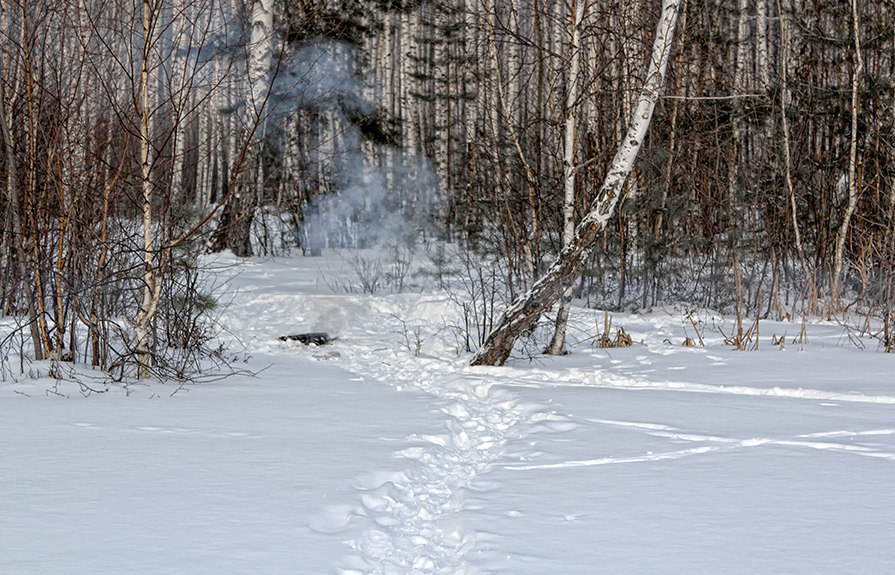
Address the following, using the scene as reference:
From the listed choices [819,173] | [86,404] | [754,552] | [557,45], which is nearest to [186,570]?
[754,552]

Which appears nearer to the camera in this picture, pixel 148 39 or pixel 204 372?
pixel 148 39

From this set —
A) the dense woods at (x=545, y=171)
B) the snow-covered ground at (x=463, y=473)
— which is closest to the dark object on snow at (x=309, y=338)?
the dense woods at (x=545, y=171)

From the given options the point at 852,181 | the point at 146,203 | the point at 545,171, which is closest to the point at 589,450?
the point at 146,203

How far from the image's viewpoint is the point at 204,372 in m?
5.79

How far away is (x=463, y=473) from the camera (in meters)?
3.35

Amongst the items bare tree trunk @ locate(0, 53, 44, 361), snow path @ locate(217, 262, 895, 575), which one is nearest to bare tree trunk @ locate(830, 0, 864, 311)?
snow path @ locate(217, 262, 895, 575)

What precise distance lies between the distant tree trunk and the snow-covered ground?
0.54 meters

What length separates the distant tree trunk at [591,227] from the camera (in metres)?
5.87

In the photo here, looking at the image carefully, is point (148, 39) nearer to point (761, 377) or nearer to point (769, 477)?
point (769, 477)

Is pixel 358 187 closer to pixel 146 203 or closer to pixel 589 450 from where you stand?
pixel 146 203

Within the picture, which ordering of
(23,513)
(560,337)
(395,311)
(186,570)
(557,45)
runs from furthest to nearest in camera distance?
(557,45) < (395,311) < (560,337) < (23,513) < (186,570)

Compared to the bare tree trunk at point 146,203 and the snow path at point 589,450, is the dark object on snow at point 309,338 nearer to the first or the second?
the snow path at point 589,450

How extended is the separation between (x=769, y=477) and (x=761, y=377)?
106 inches

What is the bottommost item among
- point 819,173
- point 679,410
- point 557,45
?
point 679,410
